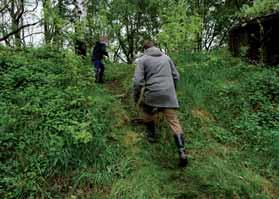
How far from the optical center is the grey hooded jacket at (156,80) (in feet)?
17.6

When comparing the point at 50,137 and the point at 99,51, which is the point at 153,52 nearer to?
the point at 50,137

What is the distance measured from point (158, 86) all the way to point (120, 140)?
1095mm

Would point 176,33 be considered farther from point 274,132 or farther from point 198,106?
point 274,132

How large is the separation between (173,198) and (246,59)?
6.27 m

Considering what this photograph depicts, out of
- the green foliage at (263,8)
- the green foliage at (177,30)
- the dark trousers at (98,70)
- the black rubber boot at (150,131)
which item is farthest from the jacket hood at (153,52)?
the green foliage at (263,8)

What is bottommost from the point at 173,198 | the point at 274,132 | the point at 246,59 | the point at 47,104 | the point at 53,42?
the point at 173,198

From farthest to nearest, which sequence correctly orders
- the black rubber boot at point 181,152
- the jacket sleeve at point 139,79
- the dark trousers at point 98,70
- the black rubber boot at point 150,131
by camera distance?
the dark trousers at point 98,70, the black rubber boot at point 150,131, the jacket sleeve at point 139,79, the black rubber boot at point 181,152

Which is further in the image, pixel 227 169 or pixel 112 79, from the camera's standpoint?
pixel 112 79

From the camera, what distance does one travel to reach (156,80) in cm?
542

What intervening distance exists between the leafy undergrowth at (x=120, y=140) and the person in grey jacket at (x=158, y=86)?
0.59 metres

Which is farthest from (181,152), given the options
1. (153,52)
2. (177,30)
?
(177,30)

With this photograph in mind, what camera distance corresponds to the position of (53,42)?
9.73 m

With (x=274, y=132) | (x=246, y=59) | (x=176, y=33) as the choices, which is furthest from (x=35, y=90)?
(x=246, y=59)

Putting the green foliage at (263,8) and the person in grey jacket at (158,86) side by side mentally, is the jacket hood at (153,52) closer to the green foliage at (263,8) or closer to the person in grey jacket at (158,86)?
the person in grey jacket at (158,86)
